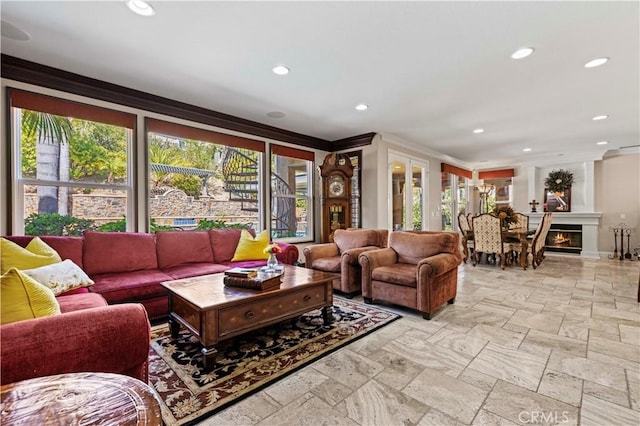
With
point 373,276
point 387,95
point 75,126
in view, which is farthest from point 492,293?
point 75,126

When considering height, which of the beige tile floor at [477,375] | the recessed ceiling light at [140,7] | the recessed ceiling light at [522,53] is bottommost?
the beige tile floor at [477,375]

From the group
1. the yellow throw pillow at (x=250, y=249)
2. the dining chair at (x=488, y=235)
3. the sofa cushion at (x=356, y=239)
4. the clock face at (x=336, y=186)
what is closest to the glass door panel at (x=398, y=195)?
the clock face at (x=336, y=186)

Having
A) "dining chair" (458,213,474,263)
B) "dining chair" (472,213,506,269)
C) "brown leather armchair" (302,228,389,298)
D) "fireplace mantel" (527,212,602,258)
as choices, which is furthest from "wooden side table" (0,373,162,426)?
"fireplace mantel" (527,212,602,258)

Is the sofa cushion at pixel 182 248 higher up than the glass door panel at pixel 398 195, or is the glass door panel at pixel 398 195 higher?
the glass door panel at pixel 398 195

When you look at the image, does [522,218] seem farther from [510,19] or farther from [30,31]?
[30,31]

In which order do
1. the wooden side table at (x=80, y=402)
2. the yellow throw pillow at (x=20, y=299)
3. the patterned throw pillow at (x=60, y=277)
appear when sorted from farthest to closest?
the patterned throw pillow at (x=60, y=277) < the yellow throw pillow at (x=20, y=299) < the wooden side table at (x=80, y=402)

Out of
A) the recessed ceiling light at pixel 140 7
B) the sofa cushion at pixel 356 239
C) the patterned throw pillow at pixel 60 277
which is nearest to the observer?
the recessed ceiling light at pixel 140 7

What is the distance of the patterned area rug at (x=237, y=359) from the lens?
1.71 meters

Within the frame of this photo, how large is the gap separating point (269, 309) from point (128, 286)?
1398mm

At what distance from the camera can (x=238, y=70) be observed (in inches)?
114

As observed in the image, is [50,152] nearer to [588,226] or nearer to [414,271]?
[414,271]

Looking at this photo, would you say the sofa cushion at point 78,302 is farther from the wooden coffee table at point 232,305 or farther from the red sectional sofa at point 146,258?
the wooden coffee table at point 232,305

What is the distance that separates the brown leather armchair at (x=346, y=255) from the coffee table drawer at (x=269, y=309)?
951 mm

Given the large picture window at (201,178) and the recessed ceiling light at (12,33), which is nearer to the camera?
the recessed ceiling light at (12,33)
